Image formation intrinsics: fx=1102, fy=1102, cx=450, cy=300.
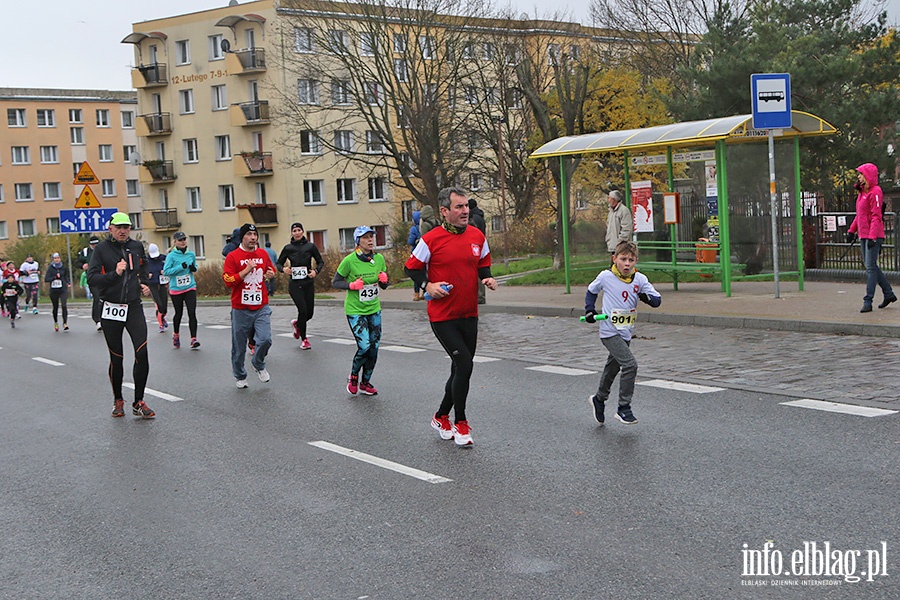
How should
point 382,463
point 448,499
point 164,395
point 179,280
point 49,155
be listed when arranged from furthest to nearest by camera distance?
point 49,155 → point 179,280 → point 164,395 → point 382,463 → point 448,499

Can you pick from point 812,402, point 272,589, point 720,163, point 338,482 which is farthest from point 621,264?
point 720,163

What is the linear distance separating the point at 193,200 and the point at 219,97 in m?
6.83

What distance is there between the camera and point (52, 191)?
8806cm

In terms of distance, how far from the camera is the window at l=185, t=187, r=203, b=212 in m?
68.9

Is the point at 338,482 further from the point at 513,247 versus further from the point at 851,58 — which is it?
the point at 513,247

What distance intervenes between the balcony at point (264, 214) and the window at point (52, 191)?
98.9 feet

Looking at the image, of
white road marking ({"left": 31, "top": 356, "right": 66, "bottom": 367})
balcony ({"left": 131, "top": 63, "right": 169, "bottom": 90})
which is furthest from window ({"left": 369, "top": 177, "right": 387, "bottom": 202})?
white road marking ({"left": 31, "top": 356, "right": 66, "bottom": 367})

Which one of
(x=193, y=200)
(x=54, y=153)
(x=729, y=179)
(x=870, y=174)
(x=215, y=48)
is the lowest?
(x=870, y=174)

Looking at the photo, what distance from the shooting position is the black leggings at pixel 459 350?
8.27 metres

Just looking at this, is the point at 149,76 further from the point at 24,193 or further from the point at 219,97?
the point at 24,193

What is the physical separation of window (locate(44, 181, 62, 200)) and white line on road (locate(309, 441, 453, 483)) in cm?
8539

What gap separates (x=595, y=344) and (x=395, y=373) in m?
2.94

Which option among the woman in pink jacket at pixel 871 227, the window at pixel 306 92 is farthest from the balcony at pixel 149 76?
the woman in pink jacket at pixel 871 227

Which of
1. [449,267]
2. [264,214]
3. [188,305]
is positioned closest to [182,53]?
[264,214]
